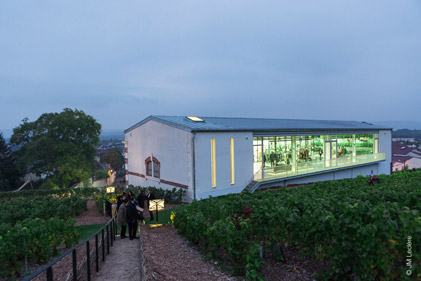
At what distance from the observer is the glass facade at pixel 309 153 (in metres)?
20.6

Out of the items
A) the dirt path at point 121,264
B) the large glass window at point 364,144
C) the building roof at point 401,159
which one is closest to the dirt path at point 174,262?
the dirt path at point 121,264

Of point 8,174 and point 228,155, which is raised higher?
point 228,155

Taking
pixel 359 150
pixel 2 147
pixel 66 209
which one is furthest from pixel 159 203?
pixel 2 147

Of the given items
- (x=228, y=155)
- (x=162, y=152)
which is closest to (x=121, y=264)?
(x=228, y=155)

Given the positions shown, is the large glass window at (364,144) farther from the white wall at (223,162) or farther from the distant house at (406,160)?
the distant house at (406,160)

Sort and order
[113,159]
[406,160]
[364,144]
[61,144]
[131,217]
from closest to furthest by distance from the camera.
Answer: [131,217] → [364,144] → [61,144] → [406,160] → [113,159]

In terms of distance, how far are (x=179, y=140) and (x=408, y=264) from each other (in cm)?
1391

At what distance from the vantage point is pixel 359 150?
2928 cm

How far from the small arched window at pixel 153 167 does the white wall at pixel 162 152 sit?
0.93 feet

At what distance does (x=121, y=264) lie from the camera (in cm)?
664

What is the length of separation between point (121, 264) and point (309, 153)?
2099 centimetres

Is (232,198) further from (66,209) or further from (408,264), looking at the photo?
(66,209)

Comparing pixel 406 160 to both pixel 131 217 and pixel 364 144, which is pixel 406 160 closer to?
pixel 364 144

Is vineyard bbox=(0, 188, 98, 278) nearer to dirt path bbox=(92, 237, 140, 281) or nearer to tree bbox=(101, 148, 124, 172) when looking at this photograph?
dirt path bbox=(92, 237, 140, 281)
